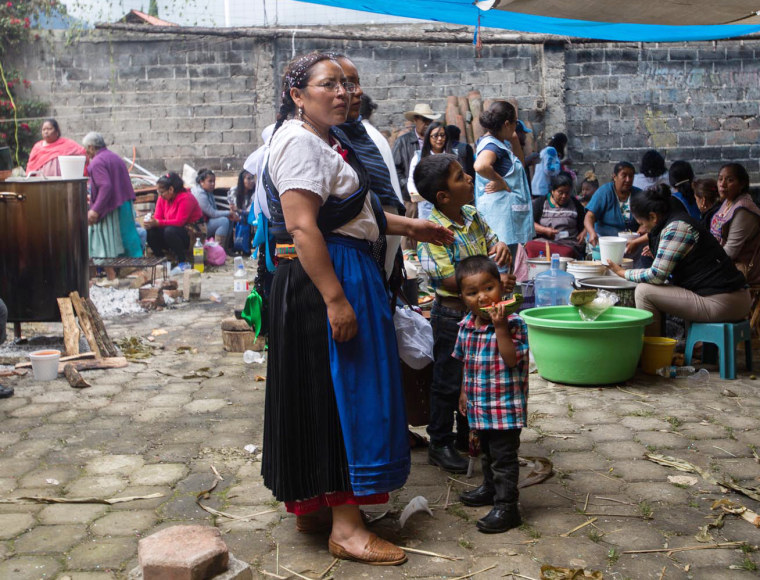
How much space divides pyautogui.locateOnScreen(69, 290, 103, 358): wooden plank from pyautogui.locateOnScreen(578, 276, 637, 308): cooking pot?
388 centimetres

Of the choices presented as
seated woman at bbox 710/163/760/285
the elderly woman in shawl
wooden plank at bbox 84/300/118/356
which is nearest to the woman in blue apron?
seated woman at bbox 710/163/760/285

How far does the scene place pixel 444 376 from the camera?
4.10 metres

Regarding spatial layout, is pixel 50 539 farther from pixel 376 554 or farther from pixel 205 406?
pixel 205 406

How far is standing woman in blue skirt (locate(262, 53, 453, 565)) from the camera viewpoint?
3.04 meters

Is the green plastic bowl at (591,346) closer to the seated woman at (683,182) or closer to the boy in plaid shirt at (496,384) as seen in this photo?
the boy in plaid shirt at (496,384)

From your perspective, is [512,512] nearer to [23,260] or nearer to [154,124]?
[23,260]

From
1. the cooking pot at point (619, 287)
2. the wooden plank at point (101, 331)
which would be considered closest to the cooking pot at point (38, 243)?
the wooden plank at point (101, 331)

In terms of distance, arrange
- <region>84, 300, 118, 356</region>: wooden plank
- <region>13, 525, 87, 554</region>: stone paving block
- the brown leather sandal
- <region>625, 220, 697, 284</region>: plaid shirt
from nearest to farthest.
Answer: the brown leather sandal, <region>13, 525, 87, 554</region>: stone paving block, <region>625, 220, 697, 284</region>: plaid shirt, <region>84, 300, 118, 356</region>: wooden plank

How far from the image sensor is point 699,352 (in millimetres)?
6434

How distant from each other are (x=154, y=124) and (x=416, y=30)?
4.81 m

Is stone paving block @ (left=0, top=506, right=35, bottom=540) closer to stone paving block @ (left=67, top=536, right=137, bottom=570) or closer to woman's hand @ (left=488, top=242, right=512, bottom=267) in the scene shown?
stone paving block @ (left=67, top=536, right=137, bottom=570)

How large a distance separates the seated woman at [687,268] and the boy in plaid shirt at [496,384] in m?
2.69

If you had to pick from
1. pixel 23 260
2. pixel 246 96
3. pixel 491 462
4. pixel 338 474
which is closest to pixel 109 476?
pixel 338 474

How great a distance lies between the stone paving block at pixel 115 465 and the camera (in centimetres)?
419
